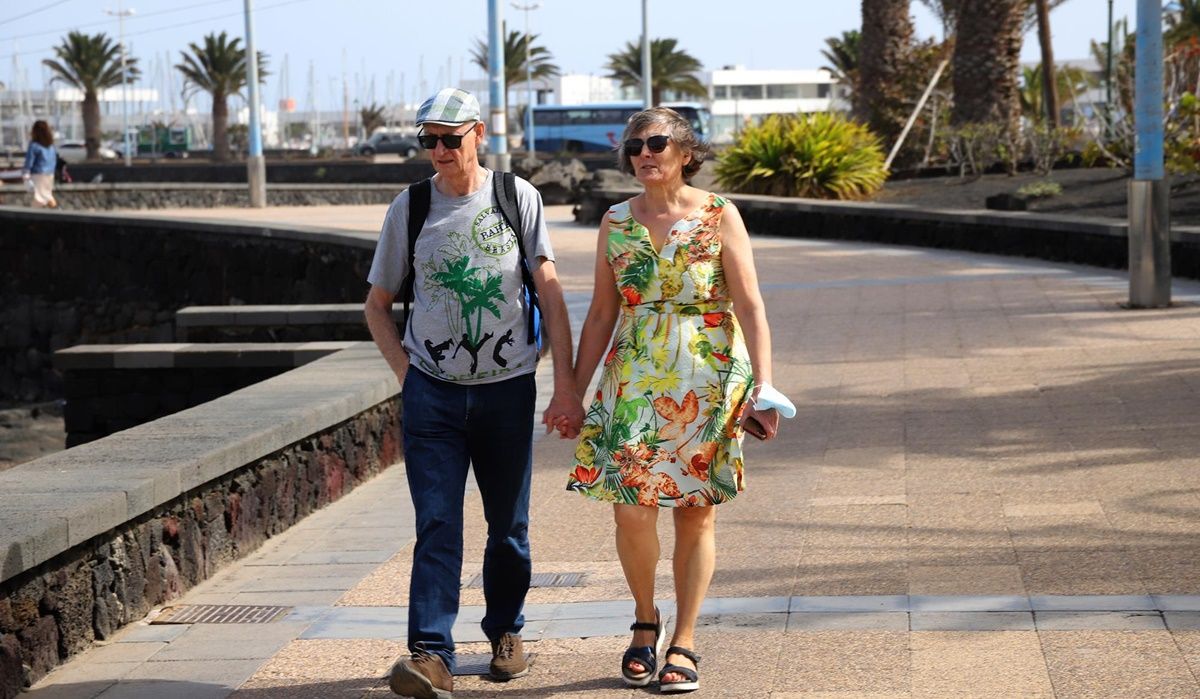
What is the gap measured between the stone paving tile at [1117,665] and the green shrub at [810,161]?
2136 centimetres

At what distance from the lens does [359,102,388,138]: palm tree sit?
106 meters

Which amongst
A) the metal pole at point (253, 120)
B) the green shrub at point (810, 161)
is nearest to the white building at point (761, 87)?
the metal pole at point (253, 120)

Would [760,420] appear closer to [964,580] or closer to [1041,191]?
[964,580]

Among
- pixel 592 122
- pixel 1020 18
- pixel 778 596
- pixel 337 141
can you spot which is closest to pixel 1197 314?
pixel 778 596

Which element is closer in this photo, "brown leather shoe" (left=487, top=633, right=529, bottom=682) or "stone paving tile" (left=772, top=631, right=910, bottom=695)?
"stone paving tile" (left=772, top=631, right=910, bottom=695)

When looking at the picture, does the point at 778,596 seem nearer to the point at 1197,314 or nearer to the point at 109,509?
the point at 109,509

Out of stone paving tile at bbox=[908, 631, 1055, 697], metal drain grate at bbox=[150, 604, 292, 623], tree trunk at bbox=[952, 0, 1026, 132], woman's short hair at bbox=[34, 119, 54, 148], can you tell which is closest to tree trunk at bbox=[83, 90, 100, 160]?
woman's short hair at bbox=[34, 119, 54, 148]

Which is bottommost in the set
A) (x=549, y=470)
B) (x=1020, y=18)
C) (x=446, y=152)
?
(x=549, y=470)

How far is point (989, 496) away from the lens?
7203 mm

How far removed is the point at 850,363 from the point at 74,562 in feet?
22.8

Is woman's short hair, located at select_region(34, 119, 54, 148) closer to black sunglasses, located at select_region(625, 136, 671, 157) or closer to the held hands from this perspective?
black sunglasses, located at select_region(625, 136, 671, 157)

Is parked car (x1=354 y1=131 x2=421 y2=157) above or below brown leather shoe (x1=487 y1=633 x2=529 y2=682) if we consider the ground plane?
above

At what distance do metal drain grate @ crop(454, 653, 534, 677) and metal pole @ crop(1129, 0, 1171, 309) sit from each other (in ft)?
30.6

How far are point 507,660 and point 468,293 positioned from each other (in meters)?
1.09
